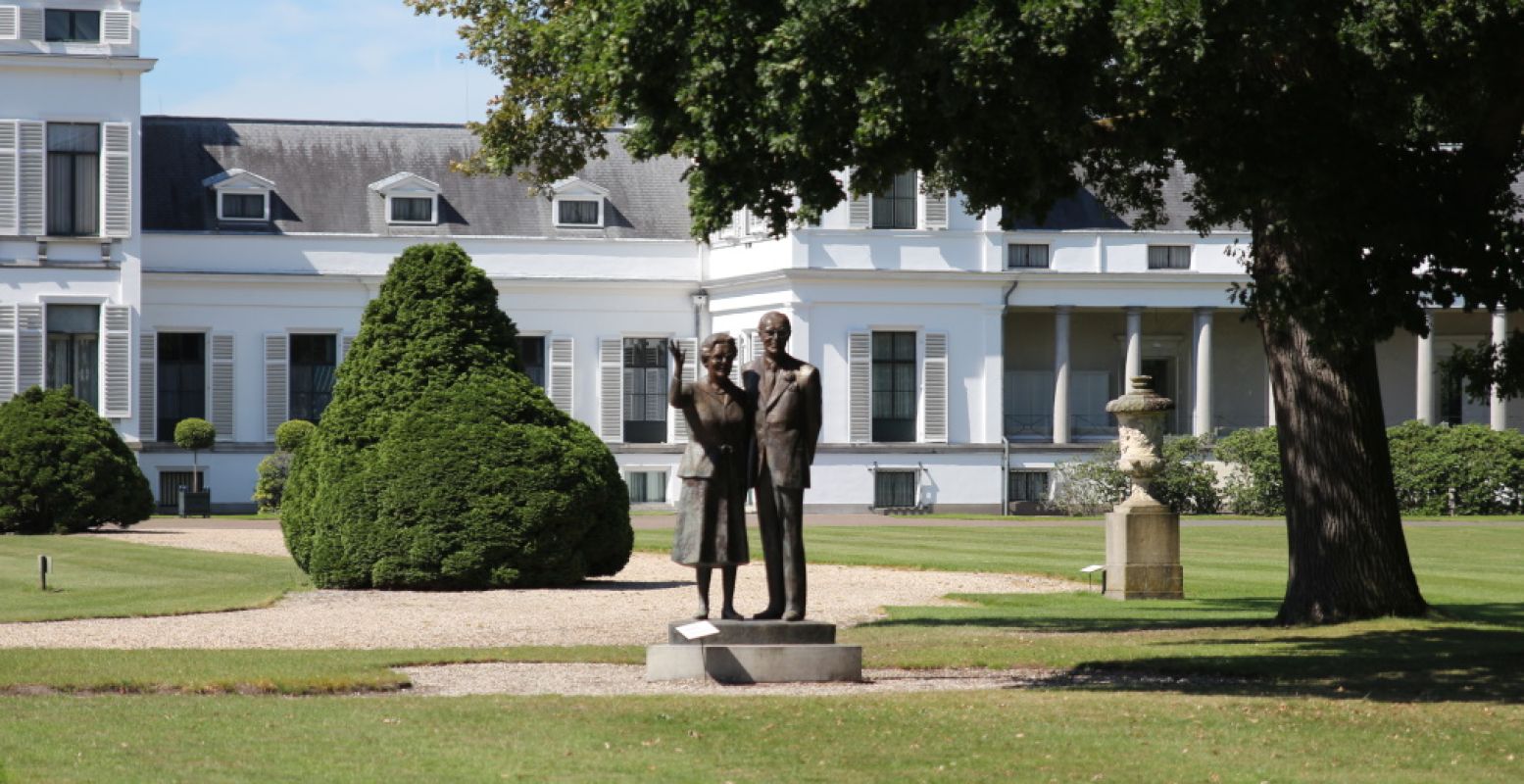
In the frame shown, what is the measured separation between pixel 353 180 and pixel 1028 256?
15.1m

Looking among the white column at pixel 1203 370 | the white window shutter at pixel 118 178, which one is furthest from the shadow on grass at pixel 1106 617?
the white column at pixel 1203 370

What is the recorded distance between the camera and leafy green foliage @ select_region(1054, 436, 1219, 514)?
43.2 meters

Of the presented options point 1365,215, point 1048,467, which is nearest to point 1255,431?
point 1048,467

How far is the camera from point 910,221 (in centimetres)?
4591

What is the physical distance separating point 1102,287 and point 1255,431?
528 centimetres

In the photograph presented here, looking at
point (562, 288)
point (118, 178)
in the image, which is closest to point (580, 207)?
point (562, 288)

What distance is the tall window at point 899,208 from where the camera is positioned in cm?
4566

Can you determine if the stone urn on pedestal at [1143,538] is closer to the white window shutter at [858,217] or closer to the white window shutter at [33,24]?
the white window shutter at [858,217]

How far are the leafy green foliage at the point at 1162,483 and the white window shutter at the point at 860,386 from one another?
440cm

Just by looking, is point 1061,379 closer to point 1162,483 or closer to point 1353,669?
point 1162,483

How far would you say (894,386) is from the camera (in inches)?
1822

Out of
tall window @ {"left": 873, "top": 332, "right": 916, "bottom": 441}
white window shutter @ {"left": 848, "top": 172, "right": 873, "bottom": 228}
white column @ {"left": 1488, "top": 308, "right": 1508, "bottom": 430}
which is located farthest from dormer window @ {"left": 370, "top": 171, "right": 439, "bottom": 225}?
white column @ {"left": 1488, "top": 308, "right": 1508, "bottom": 430}

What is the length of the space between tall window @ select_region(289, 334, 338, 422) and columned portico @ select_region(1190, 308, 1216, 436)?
18962 millimetres

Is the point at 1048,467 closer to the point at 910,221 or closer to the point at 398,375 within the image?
the point at 910,221
